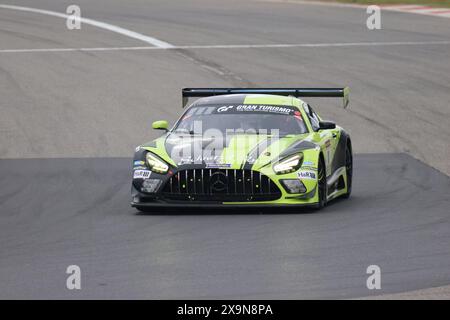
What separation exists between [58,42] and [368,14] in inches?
389

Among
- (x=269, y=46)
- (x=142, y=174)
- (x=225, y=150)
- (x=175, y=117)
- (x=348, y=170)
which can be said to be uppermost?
(x=269, y=46)

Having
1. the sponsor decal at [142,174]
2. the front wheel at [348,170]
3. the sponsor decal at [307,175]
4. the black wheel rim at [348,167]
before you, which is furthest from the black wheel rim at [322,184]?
the sponsor decal at [142,174]

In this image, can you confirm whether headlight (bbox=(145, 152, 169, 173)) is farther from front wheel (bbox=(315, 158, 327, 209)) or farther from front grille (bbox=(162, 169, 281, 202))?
front wheel (bbox=(315, 158, 327, 209))

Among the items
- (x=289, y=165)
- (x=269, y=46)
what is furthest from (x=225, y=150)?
(x=269, y=46)

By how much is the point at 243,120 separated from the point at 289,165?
1.30 meters

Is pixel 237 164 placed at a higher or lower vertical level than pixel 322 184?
higher

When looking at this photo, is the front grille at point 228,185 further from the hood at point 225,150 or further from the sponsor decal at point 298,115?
the sponsor decal at point 298,115

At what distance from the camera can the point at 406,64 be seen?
1158 inches

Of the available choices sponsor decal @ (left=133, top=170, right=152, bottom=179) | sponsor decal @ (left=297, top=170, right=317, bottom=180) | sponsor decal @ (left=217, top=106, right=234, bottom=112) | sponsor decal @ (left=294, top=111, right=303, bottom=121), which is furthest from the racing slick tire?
sponsor decal @ (left=133, top=170, right=152, bottom=179)

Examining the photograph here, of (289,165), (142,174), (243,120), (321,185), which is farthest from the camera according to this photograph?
(243,120)

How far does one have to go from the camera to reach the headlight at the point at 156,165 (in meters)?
14.5

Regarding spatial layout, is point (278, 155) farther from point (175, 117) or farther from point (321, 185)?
point (175, 117)

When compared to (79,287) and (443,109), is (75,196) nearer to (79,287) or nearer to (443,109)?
(79,287)

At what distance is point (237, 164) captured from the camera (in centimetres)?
1427
